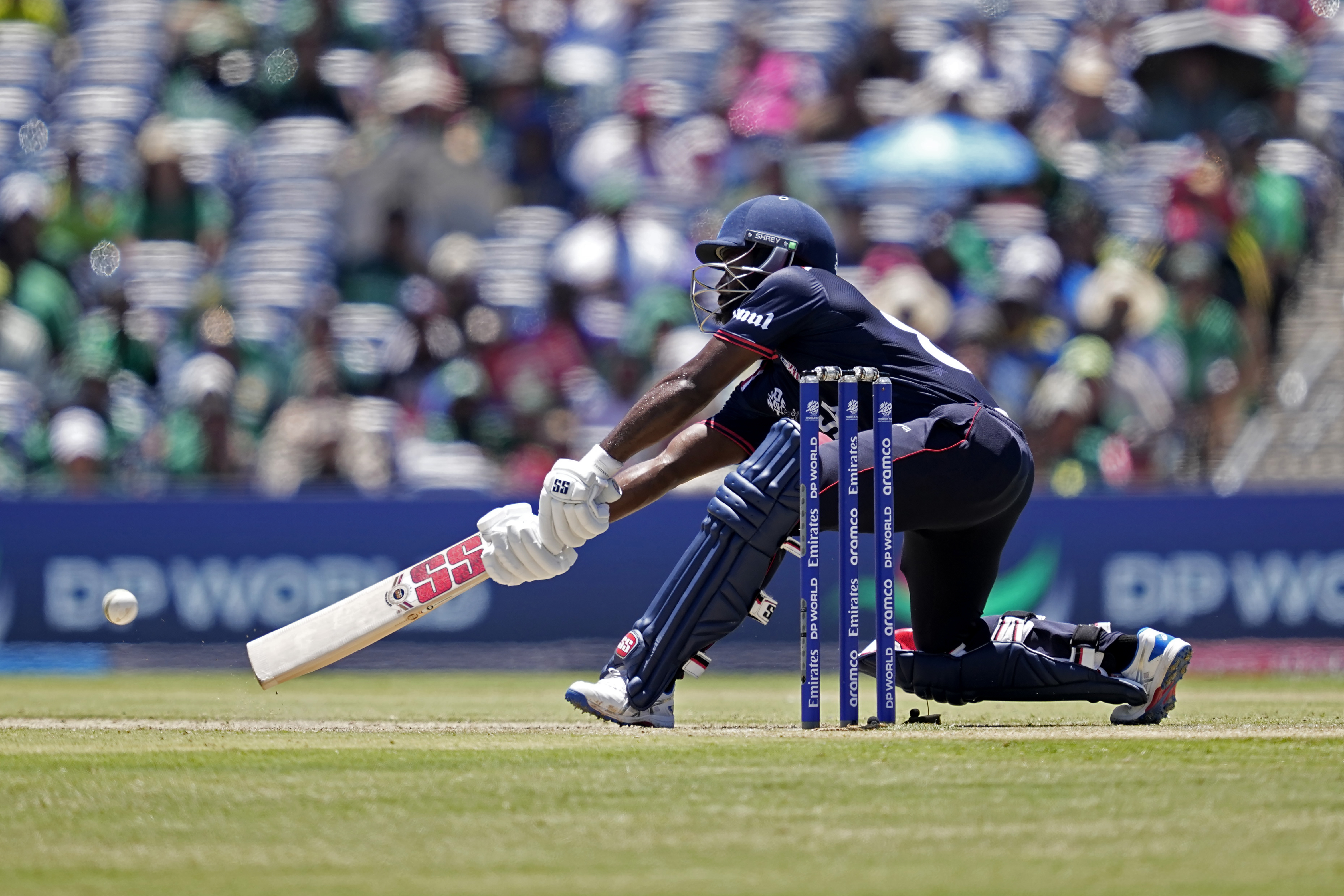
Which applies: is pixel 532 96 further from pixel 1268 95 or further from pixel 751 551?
pixel 751 551

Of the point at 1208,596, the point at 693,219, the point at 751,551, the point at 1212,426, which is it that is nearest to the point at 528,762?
the point at 751,551

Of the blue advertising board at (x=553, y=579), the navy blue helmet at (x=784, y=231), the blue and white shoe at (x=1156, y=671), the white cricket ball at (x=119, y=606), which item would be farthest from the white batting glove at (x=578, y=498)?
the blue advertising board at (x=553, y=579)

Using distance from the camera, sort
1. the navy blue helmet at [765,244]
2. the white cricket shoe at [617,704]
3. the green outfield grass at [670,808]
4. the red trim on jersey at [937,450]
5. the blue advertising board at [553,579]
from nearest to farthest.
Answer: the green outfield grass at [670,808]
the red trim on jersey at [937,450]
the white cricket shoe at [617,704]
the navy blue helmet at [765,244]
the blue advertising board at [553,579]

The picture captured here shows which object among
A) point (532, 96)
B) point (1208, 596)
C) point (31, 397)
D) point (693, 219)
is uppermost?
point (532, 96)

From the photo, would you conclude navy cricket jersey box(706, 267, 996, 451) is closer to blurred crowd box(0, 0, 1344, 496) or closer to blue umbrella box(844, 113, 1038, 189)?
blurred crowd box(0, 0, 1344, 496)

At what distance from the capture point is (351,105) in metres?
14.7

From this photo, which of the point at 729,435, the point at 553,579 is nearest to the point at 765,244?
the point at 729,435

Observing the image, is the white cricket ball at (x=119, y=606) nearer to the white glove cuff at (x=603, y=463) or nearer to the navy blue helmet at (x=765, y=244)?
the white glove cuff at (x=603, y=463)

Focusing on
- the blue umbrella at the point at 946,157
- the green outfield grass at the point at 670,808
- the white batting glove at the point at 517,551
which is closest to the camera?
the green outfield grass at the point at 670,808

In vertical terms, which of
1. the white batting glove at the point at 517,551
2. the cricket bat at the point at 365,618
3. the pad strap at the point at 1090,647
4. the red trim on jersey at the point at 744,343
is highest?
the red trim on jersey at the point at 744,343

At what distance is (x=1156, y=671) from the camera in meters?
5.95

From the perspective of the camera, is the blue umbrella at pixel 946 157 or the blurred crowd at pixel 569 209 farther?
the blue umbrella at pixel 946 157

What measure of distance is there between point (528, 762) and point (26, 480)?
831 centimetres

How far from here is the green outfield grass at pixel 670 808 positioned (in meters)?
3.36
